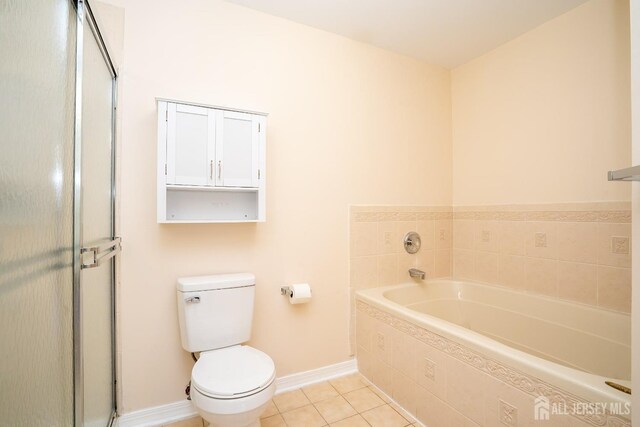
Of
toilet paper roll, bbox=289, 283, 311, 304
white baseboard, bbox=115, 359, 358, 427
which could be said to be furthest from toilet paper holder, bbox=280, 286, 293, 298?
white baseboard, bbox=115, 359, 358, 427

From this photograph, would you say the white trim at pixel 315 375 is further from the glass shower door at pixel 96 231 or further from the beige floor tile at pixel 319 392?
the glass shower door at pixel 96 231

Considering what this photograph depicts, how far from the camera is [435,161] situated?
2.60 metres

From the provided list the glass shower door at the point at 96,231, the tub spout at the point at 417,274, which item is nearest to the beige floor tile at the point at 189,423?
the glass shower door at the point at 96,231

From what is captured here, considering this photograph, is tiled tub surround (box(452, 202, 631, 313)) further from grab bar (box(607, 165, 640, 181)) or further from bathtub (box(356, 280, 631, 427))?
grab bar (box(607, 165, 640, 181))

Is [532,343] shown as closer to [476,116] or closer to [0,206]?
[476,116]

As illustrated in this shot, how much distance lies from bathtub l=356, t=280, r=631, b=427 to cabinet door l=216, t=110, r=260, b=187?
1.16m

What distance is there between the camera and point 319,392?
6.34 ft

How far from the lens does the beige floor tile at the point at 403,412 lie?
166 centimetres

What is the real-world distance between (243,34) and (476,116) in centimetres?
190

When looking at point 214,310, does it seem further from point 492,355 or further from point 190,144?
point 492,355

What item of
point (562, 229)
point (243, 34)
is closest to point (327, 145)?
point (243, 34)

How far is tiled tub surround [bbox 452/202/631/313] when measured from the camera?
5.50 ft

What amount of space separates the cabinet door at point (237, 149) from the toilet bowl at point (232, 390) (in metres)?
0.91

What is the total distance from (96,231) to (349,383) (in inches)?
69.2
